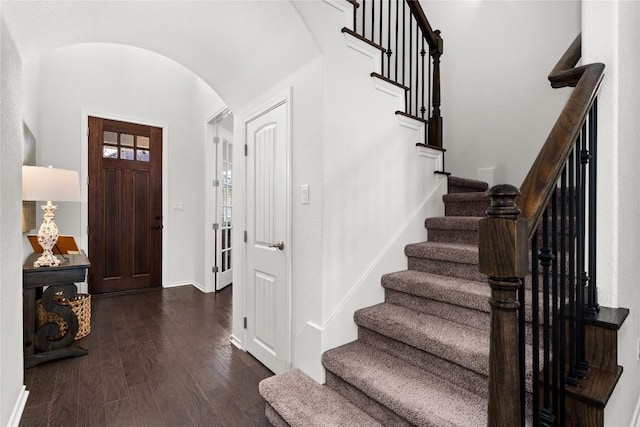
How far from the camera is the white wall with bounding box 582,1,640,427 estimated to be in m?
1.42

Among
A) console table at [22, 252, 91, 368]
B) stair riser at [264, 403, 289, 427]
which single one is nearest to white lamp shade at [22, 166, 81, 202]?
console table at [22, 252, 91, 368]

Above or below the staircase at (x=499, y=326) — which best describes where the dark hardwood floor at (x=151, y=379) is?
below

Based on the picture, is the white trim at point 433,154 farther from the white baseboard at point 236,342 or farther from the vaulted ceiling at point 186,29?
the white baseboard at point 236,342

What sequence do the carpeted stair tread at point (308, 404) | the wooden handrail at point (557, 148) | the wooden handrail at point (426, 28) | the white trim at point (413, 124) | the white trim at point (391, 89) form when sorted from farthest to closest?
1. the wooden handrail at point (426, 28)
2. the white trim at point (413, 124)
3. the white trim at point (391, 89)
4. the carpeted stair tread at point (308, 404)
5. the wooden handrail at point (557, 148)

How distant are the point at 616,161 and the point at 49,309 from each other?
381 cm

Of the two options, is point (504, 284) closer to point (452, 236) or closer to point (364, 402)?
point (364, 402)

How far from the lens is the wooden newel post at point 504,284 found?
767 mm

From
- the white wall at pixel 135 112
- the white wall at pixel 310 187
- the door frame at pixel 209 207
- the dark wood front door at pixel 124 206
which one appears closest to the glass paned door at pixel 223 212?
the door frame at pixel 209 207

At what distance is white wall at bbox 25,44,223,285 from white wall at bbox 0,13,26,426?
1909 millimetres

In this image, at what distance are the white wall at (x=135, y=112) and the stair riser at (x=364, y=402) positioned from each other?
332cm

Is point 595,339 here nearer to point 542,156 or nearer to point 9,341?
point 542,156

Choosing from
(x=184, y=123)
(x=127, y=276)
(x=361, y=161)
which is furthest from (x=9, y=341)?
(x=184, y=123)

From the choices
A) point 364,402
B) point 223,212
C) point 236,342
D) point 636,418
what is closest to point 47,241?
point 236,342

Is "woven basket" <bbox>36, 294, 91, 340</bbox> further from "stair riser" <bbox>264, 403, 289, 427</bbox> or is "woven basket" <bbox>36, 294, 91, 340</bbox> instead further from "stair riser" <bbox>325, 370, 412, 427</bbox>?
"stair riser" <bbox>325, 370, 412, 427</bbox>
